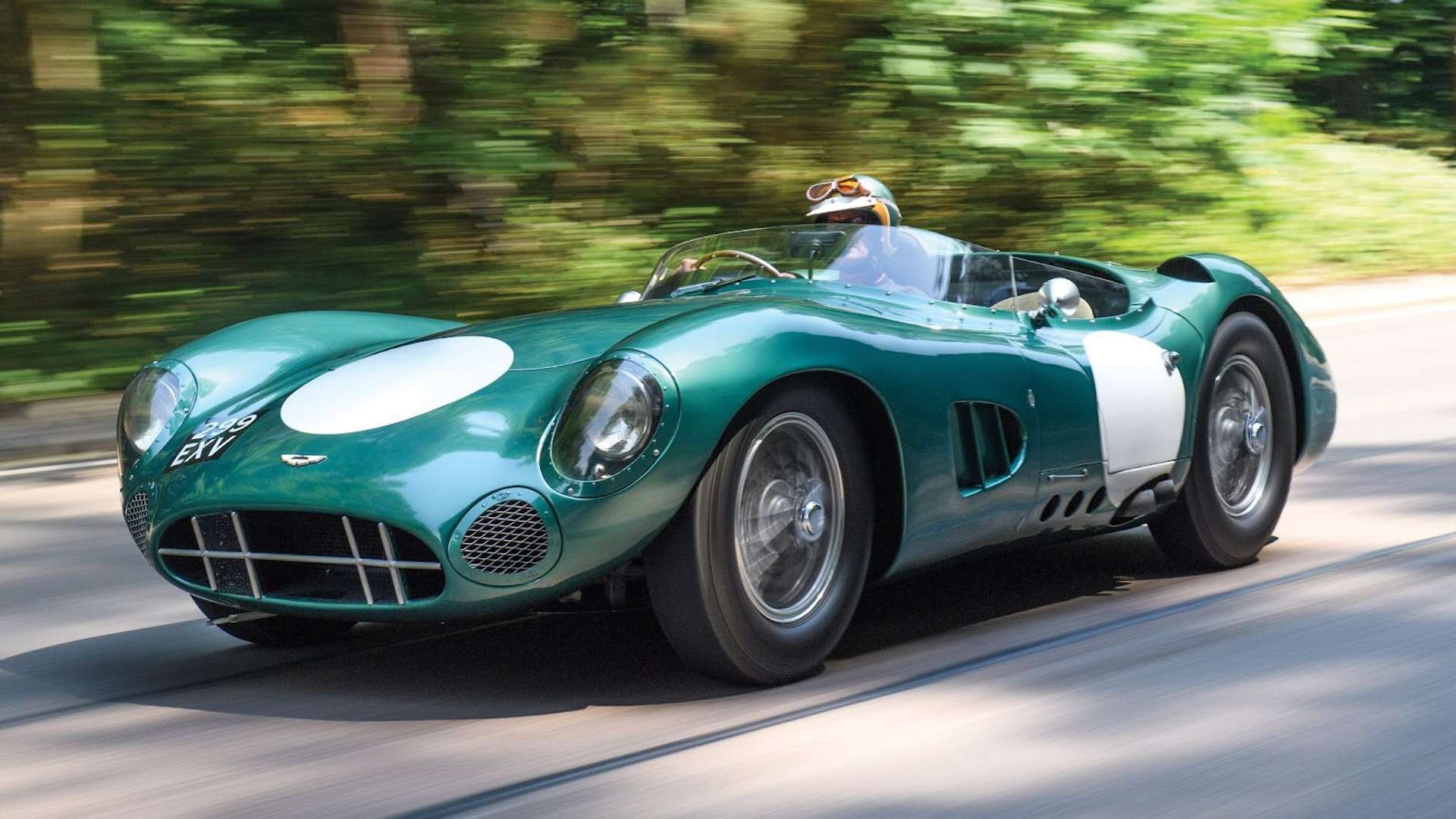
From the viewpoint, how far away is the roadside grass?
616 inches

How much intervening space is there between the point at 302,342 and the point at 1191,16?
11354 millimetres

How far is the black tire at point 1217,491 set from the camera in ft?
16.2

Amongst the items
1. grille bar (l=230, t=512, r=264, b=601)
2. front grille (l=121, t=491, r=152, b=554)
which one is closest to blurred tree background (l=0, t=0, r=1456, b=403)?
front grille (l=121, t=491, r=152, b=554)

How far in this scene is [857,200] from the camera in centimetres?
518

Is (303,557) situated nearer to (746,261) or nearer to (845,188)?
(746,261)

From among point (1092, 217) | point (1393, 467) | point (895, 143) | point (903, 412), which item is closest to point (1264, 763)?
point (903, 412)

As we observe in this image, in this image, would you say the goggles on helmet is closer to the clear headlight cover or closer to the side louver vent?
the side louver vent

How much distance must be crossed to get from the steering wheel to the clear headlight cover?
148cm

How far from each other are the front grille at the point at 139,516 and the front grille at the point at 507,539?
960mm

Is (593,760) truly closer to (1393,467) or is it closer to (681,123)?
(1393,467)

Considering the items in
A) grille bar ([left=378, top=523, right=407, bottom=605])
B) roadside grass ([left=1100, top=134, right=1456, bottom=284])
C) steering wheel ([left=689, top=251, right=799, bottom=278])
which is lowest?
roadside grass ([left=1100, top=134, right=1456, bottom=284])

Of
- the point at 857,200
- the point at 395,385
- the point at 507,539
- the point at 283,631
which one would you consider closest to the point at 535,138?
the point at 857,200

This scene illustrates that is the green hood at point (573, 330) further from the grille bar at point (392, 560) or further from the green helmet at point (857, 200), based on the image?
the green helmet at point (857, 200)

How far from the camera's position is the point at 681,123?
1144 cm
